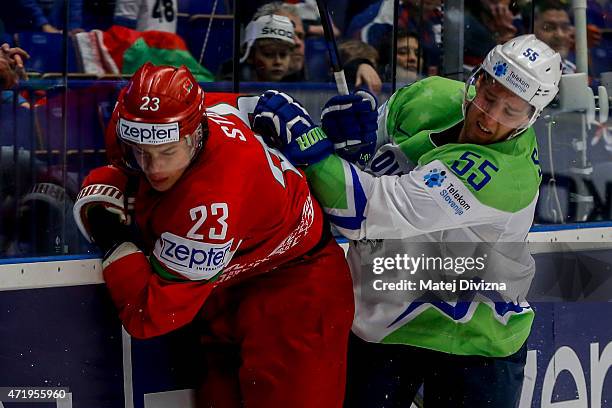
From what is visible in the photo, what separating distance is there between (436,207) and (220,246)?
2.02 ft

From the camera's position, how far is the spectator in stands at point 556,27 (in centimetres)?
387

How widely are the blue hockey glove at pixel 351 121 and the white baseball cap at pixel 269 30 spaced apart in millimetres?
906

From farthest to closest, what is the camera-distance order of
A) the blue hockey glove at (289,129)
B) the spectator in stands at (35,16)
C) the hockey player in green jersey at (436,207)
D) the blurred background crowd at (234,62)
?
the spectator in stands at (35,16)
the blurred background crowd at (234,62)
the hockey player in green jersey at (436,207)
the blue hockey glove at (289,129)

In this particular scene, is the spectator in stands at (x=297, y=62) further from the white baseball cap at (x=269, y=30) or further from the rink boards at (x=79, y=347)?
the rink boards at (x=79, y=347)

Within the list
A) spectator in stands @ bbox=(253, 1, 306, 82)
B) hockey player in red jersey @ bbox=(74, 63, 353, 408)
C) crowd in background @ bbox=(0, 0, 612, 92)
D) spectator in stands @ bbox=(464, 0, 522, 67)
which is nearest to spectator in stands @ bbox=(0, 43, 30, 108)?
crowd in background @ bbox=(0, 0, 612, 92)

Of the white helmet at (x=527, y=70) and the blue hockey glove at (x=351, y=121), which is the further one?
the white helmet at (x=527, y=70)

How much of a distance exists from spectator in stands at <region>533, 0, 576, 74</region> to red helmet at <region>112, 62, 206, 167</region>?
1.84m

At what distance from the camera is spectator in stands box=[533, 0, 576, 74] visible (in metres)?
3.87

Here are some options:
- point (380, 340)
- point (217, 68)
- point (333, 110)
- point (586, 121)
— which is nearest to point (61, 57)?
point (217, 68)

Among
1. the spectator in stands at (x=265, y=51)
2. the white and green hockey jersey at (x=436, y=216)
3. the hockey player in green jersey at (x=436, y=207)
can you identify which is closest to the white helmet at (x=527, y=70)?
the hockey player in green jersey at (x=436, y=207)

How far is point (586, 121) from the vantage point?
3955 mm

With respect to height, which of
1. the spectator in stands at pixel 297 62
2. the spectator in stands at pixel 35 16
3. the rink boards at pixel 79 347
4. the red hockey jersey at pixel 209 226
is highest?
the spectator in stands at pixel 35 16

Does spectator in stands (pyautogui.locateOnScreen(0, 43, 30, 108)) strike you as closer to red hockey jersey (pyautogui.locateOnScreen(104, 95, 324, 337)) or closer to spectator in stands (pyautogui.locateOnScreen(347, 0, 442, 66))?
red hockey jersey (pyautogui.locateOnScreen(104, 95, 324, 337))

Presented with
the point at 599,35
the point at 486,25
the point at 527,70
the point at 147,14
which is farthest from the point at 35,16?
the point at 599,35
